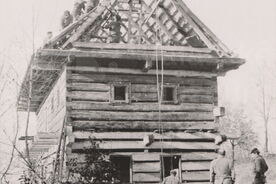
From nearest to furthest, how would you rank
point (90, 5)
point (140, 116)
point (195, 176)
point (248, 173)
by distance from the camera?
point (140, 116) < point (195, 176) < point (90, 5) < point (248, 173)

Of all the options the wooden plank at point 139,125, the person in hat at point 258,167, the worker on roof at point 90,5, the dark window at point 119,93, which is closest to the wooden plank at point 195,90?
the wooden plank at point 139,125

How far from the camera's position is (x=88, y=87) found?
16875 millimetres

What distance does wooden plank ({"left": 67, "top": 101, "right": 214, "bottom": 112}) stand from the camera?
16688 millimetres

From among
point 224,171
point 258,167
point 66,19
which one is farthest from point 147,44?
point 224,171

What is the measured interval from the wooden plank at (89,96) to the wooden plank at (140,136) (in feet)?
4.10

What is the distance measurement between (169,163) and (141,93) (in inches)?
124

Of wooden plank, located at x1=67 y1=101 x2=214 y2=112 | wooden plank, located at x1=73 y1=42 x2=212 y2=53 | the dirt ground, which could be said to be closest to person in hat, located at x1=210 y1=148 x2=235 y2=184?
wooden plank, located at x1=67 y1=101 x2=214 y2=112

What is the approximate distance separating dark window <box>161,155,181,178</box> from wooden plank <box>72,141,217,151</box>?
0.46m

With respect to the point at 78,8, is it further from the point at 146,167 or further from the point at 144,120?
the point at 146,167

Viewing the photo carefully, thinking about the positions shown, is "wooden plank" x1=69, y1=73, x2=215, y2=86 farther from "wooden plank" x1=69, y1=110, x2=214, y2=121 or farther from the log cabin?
"wooden plank" x1=69, y1=110, x2=214, y2=121

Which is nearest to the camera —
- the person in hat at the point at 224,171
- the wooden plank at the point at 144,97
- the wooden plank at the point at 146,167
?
the person in hat at the point at 224,171

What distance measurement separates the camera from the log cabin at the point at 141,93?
16672 millimetres

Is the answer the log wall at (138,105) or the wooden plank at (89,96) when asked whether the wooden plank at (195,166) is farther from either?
the wooden plank at (89,96)

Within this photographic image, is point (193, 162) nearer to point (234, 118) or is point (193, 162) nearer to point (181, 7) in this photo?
point (181, 7)
